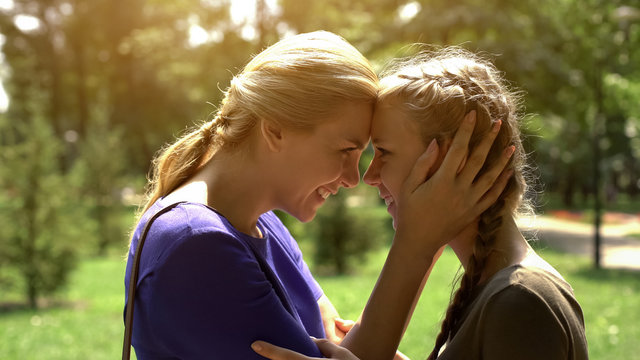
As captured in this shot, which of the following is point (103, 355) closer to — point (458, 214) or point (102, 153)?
point (458, 214)

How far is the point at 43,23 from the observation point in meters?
42.3

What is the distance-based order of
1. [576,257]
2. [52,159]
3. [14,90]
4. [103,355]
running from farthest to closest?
[14,90], [576,257], [52,159], [103,355]

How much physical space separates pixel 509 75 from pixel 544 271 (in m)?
21.3

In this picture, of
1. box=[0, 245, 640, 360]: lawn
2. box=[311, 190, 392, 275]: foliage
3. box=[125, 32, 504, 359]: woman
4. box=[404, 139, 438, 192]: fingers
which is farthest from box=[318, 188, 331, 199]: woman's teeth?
box=[311, 190, 392, 275]: foliage

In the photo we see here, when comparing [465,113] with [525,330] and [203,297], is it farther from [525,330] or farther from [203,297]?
[203,297]

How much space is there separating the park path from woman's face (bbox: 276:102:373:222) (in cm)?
1122

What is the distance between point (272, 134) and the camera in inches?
82.4

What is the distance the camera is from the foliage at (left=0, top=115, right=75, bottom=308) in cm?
1134

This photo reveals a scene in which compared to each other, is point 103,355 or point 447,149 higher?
point 447,149

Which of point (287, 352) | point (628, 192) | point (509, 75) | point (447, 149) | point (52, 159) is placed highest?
point (447, 149)

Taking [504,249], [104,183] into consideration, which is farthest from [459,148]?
[104,183]

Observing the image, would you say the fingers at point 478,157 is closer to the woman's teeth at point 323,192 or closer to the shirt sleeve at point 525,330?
the shirt sleeve at point 525,330

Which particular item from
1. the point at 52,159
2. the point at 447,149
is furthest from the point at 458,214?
the point at 52,159

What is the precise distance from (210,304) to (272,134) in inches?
23.9
